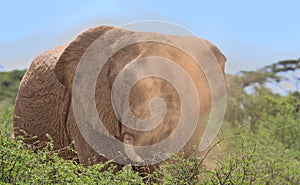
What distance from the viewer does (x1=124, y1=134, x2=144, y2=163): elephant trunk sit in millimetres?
5707

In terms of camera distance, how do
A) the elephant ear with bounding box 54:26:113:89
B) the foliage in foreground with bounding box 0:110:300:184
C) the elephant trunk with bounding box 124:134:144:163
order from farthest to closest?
1. the elephant ear with bounding box 54:26:113:89
2. the elephant trunk with bounding box 124:134:144:163
3. the foliage in foreground with bounding box 0:110:300:184

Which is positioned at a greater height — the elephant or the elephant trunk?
the elephant

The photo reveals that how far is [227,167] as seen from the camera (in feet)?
17.6

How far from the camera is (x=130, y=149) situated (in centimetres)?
577

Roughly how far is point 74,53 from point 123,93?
1019 mm

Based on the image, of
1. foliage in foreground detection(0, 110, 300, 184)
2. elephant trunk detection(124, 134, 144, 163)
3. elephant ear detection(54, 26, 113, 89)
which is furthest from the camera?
elephant ear detection(54, 26, 113, 89)

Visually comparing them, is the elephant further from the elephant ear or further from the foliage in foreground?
the foliage in foreground

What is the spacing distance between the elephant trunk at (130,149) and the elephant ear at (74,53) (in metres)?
1.18

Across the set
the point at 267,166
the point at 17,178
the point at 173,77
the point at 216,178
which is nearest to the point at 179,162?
the point at 216,178

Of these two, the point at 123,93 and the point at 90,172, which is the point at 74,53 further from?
the point at 90,172

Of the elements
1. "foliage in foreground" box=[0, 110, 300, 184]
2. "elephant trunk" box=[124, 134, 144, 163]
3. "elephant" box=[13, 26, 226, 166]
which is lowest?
"foliage in foreground" box=[0, 110, 300, 184]

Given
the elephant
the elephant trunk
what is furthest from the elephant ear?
the elephant trunk

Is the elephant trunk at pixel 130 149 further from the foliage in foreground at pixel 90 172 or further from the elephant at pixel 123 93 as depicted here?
the foliage in foreground at pixel 90 172

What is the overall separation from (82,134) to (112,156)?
504mm
